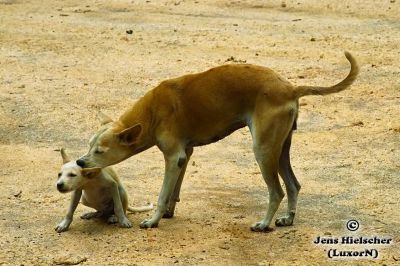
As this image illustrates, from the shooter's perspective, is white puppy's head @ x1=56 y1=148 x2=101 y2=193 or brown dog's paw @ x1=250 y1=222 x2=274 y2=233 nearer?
white puppy's head @ x1=56 y1=148 x2=101 y2=193

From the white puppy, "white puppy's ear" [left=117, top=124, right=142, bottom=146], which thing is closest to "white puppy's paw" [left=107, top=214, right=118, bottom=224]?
the white puppy

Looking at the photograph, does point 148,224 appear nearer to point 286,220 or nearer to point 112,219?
point 112,219

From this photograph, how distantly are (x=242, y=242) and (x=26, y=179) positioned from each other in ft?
10.3

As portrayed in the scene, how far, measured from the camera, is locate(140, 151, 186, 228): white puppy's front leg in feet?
25.3

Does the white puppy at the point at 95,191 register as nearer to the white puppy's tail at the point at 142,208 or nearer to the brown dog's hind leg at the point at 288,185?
the white puppy's tail at the point at 142,208

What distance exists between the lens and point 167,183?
7.74 metres

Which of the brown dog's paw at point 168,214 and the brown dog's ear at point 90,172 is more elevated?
the brown dog's ear at point 90,172

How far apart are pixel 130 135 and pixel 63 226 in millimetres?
1010

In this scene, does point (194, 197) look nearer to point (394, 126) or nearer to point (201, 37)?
point (394, 126)

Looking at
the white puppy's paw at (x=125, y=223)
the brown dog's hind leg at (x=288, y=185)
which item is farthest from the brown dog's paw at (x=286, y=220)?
the white puppy's paw at (x=125, y=223)

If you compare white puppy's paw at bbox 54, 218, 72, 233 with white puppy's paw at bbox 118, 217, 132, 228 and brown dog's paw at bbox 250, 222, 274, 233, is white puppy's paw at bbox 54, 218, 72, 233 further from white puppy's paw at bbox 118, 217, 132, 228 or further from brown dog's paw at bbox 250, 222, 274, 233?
brown dog's paw at bbox 250, 222, 274, 233

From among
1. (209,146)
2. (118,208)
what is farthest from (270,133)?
(209,146)

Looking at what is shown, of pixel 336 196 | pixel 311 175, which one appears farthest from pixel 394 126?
pixel 336 196

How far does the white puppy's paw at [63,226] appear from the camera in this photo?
769 centimetres
